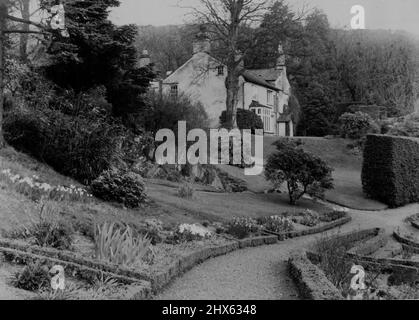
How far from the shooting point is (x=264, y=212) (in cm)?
1213

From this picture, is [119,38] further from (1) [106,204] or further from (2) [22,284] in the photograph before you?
(2) [22,284]

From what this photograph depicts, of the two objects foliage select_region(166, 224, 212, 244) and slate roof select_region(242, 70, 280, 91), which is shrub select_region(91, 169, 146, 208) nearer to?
foliage select_region(166, 224, 212, 244)

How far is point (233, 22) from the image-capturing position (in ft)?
45.8

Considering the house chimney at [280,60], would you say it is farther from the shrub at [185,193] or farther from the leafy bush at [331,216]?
the shrub at [185,193]

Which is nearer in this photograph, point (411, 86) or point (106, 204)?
point (106, 204)

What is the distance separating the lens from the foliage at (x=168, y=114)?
15.1 meters

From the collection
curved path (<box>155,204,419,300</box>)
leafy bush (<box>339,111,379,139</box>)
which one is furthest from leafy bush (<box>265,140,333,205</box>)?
leafy bush (<box>339,111,379,139</box>)

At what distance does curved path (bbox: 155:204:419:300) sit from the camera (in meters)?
5.39

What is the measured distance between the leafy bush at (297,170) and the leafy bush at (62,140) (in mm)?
6164

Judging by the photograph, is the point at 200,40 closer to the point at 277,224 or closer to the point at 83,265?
the point at 277,224

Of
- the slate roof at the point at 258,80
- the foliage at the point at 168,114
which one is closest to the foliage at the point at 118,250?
the foliage at the point at 168,114
